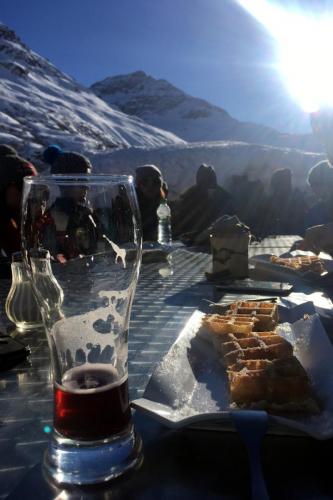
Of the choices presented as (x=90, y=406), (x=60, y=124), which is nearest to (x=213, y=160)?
(x=90, y=406)

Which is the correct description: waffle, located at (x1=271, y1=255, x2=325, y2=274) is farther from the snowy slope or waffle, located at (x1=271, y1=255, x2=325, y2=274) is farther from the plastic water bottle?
the snowy slope

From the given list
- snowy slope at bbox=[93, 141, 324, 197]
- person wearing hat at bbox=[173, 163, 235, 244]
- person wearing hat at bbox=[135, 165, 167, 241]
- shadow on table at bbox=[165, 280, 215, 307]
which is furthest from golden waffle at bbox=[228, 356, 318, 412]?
snowy slope at bbox=[93, 141, 324, 197]

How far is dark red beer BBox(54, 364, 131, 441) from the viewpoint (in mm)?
505

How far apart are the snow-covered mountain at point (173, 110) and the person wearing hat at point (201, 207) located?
137ft

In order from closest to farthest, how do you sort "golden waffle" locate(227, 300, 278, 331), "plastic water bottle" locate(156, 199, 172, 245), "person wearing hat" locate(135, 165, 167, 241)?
"golden waffle" locate(227, 300, 278, 331)
"plastic water bottle" locate(156, 199, 172, 245)
"person wearing hat" locate(135, 165, 167, 241)

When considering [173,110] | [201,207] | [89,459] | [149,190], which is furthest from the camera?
[173,110]

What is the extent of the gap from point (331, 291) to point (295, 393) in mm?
912

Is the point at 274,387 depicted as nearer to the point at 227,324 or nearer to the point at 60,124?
the point at 227,324

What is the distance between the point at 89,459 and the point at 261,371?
24cm

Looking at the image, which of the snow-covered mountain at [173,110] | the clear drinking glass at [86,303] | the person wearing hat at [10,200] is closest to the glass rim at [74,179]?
the clear drinking glass at [86,303]

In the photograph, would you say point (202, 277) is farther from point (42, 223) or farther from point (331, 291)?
point (42, 223)

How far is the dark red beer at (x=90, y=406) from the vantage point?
505 millimetres

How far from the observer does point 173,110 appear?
296ft

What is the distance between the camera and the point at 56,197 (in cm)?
51
